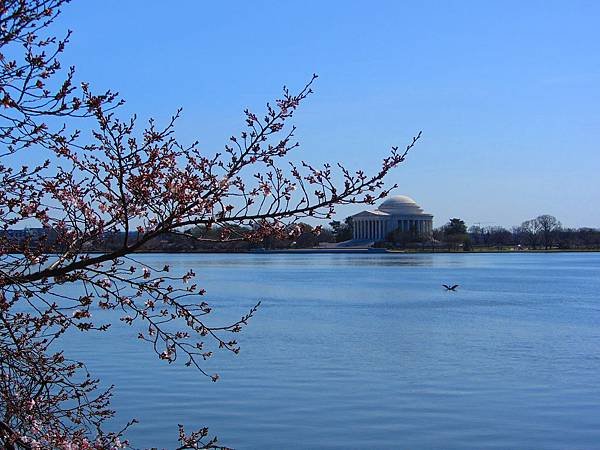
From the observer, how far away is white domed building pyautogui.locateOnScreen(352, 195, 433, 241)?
497 feet

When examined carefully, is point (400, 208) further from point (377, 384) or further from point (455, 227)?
point (377, 384)

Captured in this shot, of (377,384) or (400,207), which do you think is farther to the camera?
(400,207)

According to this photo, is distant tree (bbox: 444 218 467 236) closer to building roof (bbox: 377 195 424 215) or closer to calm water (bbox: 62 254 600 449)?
building roof (bbox: 377 195 424 215)

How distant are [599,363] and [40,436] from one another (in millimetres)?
17107

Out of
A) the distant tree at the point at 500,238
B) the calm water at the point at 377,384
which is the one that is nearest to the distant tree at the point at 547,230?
the distant tree at the point at 500,238

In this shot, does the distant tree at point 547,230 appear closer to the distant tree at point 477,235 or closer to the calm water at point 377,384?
the distant tree at point 477,235

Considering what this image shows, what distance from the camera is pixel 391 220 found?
6038 inches

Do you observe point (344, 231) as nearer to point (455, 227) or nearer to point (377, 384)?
point (455, 227)

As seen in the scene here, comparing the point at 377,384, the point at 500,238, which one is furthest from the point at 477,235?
the point at 377,384

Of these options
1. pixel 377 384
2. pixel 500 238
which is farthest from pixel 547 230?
pixel 377 384

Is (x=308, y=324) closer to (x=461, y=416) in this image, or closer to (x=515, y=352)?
(x=515, y=352)

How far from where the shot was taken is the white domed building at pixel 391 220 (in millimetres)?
151500

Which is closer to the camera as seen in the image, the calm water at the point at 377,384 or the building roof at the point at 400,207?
the calm water at the point at 377,384

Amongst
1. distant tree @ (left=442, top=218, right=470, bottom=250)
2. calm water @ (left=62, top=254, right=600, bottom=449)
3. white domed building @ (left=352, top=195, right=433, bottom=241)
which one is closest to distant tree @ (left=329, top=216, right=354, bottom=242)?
white domed building @ (left=352, top=195, right=433, bottom=241)
